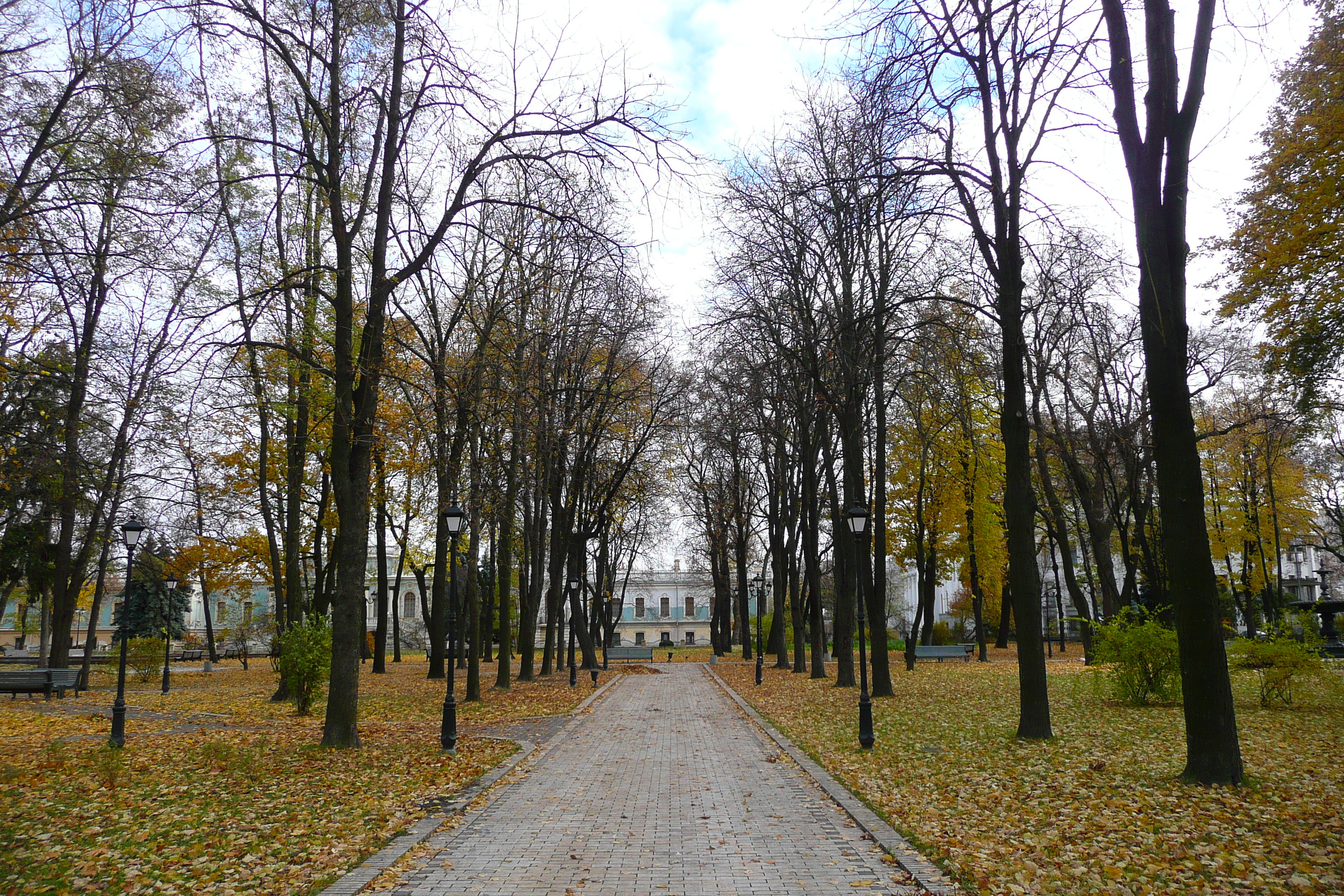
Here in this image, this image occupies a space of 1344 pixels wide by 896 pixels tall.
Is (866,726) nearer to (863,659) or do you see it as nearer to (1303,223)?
(863,659)

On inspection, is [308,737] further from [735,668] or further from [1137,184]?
[735,668]

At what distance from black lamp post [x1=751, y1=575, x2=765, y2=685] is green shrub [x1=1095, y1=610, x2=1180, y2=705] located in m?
9.44

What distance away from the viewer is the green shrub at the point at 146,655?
79.9 ft

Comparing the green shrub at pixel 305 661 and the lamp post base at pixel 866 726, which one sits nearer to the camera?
the lamp post base at pixel 866 726

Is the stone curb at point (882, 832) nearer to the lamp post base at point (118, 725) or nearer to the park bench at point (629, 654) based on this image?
the lamp post base at point (118, 725)

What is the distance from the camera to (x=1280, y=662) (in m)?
13.8

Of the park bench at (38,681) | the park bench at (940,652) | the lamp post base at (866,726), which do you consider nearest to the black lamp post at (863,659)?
the lamp post base at (866,726)

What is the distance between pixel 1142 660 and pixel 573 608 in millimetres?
17123

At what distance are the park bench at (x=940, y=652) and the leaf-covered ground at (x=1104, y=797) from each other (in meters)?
16.3

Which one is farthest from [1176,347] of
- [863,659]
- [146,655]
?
[146,655]

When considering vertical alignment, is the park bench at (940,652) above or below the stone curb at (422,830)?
below

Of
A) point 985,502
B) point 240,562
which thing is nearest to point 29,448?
point 240,562

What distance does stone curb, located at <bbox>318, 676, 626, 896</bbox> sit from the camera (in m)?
5.63

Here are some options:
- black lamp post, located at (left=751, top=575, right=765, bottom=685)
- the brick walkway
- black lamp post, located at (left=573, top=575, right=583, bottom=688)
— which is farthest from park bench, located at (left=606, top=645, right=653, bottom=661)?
the brick walkway
